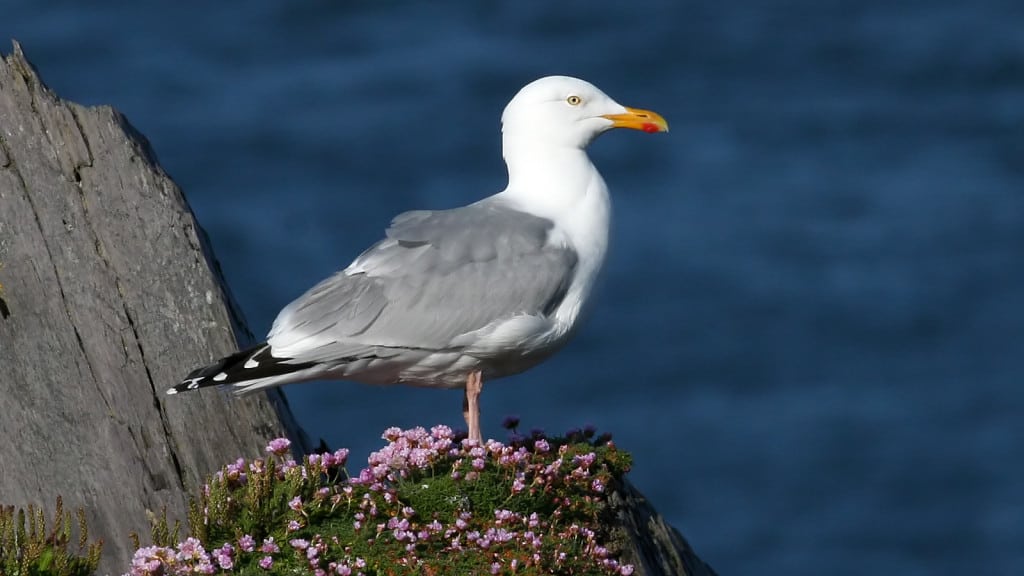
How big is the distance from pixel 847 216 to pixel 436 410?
237 inches

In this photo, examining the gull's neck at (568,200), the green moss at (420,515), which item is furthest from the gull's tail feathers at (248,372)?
the gull's neck at (568,200)

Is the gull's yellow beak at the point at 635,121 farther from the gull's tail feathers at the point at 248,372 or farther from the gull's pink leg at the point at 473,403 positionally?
the gull's tail feathers at the point at 248,372

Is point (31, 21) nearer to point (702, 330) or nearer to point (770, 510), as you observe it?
point (702, 330)

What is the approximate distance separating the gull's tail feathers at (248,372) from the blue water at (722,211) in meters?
9.16

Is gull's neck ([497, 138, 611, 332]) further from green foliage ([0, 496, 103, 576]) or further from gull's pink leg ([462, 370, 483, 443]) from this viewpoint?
green foliage ([0, 496, 103, 576])

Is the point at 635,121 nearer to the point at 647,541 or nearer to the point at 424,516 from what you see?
the point at 647,541

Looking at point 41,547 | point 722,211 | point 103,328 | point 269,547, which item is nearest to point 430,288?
point 103,328

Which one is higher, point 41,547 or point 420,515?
point 420,515

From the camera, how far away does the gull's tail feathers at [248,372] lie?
6480 mm

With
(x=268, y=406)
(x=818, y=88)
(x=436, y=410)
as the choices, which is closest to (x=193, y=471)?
(x=268, y=406)

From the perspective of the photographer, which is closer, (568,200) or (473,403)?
(473,403)

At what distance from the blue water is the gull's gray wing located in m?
8.74

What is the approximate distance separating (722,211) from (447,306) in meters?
12.9

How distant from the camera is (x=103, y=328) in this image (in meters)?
6.95
